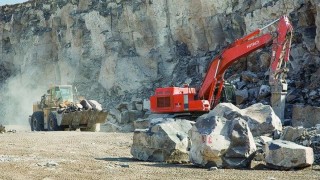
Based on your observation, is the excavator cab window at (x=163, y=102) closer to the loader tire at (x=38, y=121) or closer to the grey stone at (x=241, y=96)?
the grey stone at (x=241, y=96)

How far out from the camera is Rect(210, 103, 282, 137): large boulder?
1051 cm

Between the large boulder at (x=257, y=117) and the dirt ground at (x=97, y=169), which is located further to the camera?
the large boulder at (x=257, y=117)

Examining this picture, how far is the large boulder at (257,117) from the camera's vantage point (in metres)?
10.5

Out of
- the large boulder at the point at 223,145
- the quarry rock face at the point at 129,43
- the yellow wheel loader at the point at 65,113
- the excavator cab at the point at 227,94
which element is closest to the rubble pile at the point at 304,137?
the large boulder at the point at 223,145

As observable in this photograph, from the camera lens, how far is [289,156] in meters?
7.25

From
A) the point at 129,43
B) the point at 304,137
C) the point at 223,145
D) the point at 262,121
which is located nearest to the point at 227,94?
the point at 262,121

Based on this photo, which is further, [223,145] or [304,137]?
[304,137]

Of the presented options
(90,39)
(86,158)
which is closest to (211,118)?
(86,158)

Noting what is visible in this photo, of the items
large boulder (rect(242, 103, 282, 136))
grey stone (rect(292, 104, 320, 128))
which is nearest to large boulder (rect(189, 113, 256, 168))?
large boulder (rect(242, 103, 282, 136))

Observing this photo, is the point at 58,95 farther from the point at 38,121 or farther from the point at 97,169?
the point at 97,169

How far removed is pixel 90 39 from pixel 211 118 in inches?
871

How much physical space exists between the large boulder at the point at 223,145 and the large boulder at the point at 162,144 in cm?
81

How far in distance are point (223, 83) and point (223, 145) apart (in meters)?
8.33

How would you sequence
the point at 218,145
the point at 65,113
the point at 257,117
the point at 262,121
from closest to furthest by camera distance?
the point at 218,145, the point at 262,121, the point at 257,117, the point at 65,113
